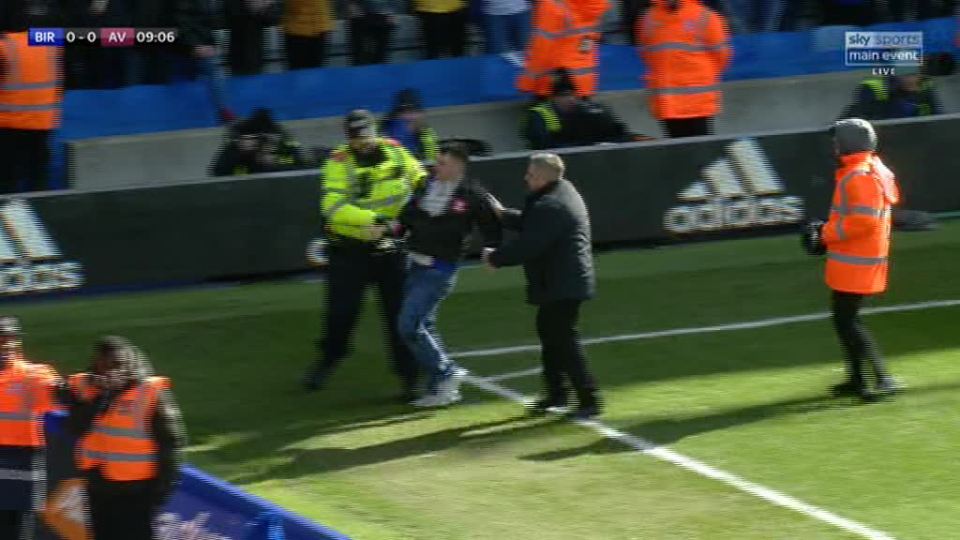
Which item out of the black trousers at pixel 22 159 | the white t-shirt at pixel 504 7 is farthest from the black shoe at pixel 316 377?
the white t-shirt at pixel 504 7

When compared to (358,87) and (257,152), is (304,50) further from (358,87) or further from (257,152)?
(257,152)

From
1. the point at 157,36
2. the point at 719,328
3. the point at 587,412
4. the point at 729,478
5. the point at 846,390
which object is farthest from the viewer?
the point at 157,36

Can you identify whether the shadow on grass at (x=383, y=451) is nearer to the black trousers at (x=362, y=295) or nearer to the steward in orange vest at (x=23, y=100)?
the black trousers at (x=362, y=295)

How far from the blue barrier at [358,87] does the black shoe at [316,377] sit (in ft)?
20.6

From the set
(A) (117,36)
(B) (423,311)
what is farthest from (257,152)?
(B) (423,311)

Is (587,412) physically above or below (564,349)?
below

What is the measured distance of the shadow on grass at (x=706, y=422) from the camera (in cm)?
1279

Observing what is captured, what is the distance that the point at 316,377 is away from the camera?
47.1 feet

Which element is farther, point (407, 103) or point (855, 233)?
point (407, 103)

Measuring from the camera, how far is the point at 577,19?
20469 mm

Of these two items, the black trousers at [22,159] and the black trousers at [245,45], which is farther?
the black trousers at [245,45]

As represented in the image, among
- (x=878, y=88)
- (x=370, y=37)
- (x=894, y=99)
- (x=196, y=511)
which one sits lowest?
(x=196, y=511)

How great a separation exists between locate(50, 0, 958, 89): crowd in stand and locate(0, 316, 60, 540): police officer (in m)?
8.74

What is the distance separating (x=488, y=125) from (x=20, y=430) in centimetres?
1136
